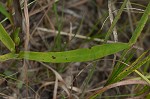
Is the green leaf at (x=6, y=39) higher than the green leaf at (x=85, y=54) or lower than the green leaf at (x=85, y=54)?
higher

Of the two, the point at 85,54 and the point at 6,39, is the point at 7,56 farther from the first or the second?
the point at 85,54

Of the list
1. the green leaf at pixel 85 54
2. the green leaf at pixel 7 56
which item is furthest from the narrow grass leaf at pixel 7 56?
the green leaf at pixel 85 54

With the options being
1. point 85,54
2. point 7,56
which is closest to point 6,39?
point 7,56

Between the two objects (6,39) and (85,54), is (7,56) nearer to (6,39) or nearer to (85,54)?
(6,39)

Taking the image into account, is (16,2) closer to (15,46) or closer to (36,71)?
(15,46)

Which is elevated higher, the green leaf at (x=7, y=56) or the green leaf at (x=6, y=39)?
the green leaf at (x=6, y=39)

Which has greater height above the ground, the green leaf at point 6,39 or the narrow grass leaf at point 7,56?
the green leaf at point 6,39

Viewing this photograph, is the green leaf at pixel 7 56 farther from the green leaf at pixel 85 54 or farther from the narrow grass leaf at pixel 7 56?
the green leaf at pixel 85 54

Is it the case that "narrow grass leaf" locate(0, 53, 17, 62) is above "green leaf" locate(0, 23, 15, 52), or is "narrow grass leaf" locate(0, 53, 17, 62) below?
below

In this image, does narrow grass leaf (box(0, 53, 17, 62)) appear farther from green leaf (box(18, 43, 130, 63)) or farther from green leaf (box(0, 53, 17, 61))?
green leaf (box(18, 43, 130, 63))

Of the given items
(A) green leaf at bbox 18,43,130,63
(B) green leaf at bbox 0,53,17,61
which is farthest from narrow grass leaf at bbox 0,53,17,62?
(A) green leaf at bbox 18,43,130,63

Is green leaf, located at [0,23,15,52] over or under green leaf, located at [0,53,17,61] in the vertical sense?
over
